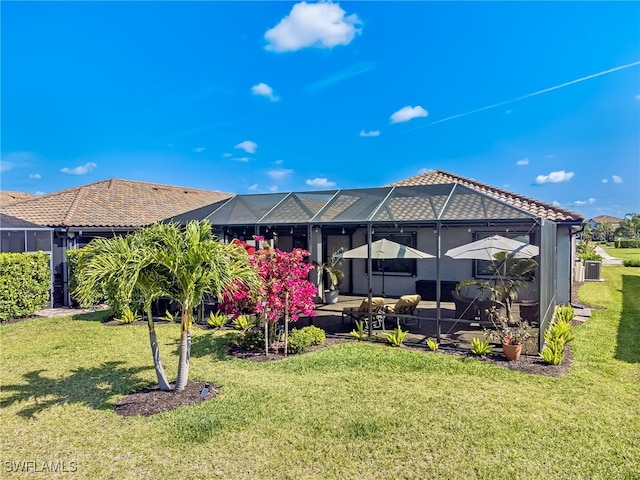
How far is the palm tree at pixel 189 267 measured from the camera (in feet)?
18.7

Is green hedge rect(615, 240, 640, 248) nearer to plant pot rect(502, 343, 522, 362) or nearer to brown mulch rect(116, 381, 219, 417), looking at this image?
plant pot rect(502, 343, 522, 362)

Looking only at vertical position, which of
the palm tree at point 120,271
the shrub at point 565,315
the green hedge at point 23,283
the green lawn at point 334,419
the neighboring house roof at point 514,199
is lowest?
the green lawn at point 334,419

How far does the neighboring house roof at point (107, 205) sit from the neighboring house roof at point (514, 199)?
13.4 m

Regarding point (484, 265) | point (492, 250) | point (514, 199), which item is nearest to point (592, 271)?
point (514, 199)

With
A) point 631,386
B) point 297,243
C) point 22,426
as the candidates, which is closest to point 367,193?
point 297,243

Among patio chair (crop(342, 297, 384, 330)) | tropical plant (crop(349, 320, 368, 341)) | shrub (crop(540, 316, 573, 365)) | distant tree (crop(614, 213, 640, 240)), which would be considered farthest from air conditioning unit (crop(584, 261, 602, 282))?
distant tree (crop(614, 213, 640, 240))

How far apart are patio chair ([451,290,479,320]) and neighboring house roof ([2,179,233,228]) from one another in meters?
13.6

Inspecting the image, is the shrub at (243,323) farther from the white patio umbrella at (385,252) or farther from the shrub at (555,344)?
the shrub at (555,344)

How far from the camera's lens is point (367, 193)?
11680 mm

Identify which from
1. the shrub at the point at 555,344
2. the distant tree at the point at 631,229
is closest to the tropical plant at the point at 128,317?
the shrub at the point at 555,344

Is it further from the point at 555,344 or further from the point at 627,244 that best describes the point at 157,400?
the point at 627,244

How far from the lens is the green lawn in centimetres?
425

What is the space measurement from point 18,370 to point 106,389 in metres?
2.55

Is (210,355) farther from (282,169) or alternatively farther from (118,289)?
(282,169)
